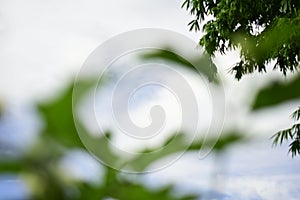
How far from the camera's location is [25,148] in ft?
0.35

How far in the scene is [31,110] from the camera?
4.5 inches

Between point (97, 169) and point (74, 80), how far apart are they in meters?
0.02

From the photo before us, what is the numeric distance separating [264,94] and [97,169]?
0.14ft

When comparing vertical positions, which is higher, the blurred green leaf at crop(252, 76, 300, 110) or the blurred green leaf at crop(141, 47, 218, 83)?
the blurred green leaf at crop(141, 47, 218, 83)

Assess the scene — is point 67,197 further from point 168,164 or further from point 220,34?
point 220,34

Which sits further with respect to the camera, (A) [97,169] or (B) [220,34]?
(B) [220,34]

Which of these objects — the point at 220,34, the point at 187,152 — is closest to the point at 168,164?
the point at 187,152

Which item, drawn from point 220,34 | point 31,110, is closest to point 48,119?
point 31,110

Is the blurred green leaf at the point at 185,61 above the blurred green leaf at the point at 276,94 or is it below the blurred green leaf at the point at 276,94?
above

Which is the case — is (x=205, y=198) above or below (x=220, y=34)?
below

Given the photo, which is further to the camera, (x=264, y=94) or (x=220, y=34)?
(x=220, y=34)

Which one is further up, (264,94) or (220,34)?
(220,34)

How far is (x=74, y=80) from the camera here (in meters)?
0.11

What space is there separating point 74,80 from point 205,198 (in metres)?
0.05
